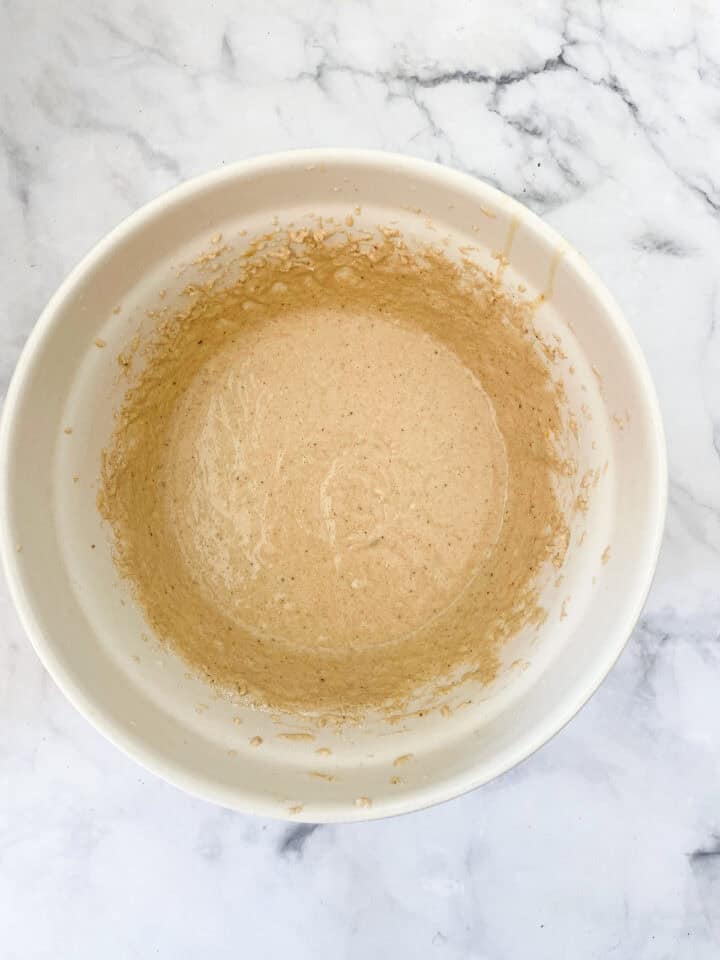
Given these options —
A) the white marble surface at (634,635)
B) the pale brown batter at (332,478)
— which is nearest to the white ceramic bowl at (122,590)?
the pale brown batter at (332,478)

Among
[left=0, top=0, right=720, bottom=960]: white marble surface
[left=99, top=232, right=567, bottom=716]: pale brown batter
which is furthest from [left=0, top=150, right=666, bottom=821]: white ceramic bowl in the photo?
[left=0, top=0, right=720, bottom=960]: white marble surface

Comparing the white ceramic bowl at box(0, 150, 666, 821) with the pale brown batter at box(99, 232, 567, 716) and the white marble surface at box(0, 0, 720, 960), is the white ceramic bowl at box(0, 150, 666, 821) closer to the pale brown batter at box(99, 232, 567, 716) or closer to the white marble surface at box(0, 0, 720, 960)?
the pale brown batter at box(99, 232, 567, 716)

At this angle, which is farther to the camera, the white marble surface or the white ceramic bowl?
the white marble surface

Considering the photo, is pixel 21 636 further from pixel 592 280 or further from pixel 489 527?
pixel 592 280

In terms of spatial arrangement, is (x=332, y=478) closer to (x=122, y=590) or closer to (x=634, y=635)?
(x=122, y=590)

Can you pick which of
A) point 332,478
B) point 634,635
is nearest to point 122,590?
point 332,478

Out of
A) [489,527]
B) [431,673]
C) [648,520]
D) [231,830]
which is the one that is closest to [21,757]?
[231,830]
